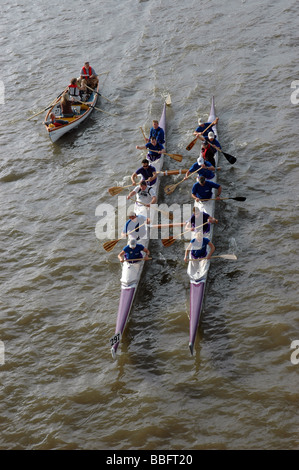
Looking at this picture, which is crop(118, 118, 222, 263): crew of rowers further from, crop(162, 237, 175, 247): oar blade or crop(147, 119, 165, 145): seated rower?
crop(162, 237, 175, 247): oar blade

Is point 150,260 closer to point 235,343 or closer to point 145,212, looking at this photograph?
point 145,212

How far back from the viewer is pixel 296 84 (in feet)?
63.4

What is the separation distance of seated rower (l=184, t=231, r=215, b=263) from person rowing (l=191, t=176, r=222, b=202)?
2080 mm

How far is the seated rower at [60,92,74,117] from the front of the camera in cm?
1871

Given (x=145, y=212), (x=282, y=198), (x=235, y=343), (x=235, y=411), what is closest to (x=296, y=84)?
(x=282, y=198)

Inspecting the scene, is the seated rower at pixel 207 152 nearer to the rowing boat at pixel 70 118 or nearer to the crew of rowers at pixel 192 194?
the crew of rowers at pixel 192 194

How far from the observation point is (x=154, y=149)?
54.0 feet

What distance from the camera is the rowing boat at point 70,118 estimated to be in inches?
726

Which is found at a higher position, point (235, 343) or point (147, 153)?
point (147, 153)

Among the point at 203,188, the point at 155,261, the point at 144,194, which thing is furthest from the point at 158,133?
the point at 155,261

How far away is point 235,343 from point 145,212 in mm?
5103

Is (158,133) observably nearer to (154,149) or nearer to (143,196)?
(154,149)

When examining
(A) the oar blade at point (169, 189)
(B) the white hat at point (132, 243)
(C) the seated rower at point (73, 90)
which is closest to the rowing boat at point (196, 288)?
(B) the white hat at point (132, 243)

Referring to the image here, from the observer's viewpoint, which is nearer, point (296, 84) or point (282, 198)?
point (282, 198)
